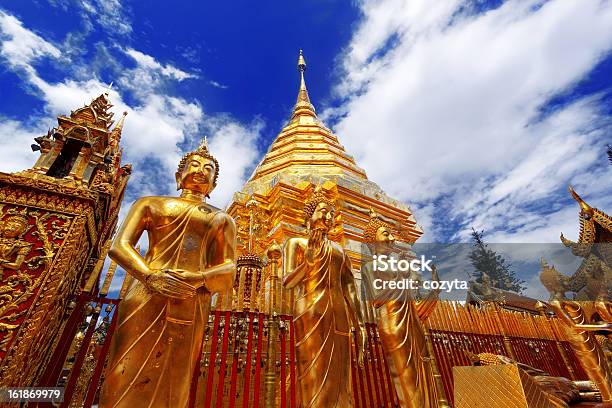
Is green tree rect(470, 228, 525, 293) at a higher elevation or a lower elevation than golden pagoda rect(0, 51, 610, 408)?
higher

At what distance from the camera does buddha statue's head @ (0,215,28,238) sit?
105 inches

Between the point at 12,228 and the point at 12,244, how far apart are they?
142 mm

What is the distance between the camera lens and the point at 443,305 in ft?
21.6

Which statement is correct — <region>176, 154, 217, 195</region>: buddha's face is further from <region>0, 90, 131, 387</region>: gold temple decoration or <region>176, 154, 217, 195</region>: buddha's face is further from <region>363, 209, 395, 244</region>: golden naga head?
<region>363, 209, 395, 244</region>: golden naga head

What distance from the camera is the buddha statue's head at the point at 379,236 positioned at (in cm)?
468

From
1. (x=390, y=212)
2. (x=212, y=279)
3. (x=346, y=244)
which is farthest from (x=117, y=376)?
(x=390, y=212)

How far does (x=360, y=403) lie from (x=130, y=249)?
3342 millimetres

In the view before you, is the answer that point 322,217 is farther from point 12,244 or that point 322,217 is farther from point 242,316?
point 12,244

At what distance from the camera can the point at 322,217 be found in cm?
386

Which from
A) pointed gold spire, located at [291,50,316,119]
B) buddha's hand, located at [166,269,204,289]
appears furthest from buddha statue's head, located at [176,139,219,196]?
pointed gold spire, located at [291,50,316,119]

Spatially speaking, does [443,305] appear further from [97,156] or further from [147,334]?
[97,156]

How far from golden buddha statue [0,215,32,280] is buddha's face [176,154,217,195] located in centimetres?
130

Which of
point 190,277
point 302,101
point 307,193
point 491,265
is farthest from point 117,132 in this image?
point 491,265

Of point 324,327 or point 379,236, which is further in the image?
point 379,236
